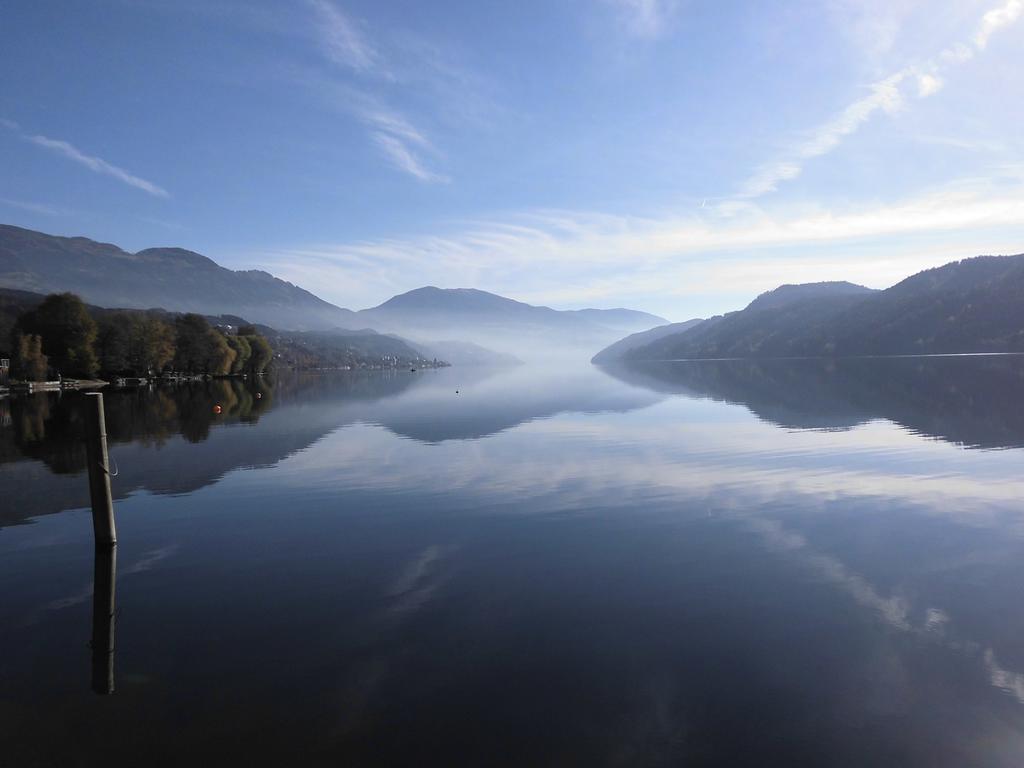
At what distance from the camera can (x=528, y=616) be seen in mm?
14359

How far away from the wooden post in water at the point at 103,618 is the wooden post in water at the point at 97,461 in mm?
947

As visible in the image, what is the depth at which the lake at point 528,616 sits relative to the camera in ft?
32.3

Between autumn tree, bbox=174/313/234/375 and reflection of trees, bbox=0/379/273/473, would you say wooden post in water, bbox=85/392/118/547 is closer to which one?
reflection of trees, bbox=0/379/273/473

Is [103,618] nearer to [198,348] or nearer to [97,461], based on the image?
[97,461]

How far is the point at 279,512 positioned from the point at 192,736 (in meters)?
15.4

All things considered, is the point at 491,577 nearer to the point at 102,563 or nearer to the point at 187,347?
the point at 102,563

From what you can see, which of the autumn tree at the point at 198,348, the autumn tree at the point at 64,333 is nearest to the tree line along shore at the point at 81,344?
the autumn tree at the point at 64,333

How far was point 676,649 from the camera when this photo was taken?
Result: 12.7 metres

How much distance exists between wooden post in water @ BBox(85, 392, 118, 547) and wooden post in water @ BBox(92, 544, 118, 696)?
947mm

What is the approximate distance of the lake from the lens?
9.86m

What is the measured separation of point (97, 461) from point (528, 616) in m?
14.0

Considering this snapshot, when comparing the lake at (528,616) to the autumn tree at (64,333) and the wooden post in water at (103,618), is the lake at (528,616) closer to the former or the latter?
the wooden post in water at (103,618)

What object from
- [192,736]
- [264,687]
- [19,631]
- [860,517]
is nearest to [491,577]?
[264,687]

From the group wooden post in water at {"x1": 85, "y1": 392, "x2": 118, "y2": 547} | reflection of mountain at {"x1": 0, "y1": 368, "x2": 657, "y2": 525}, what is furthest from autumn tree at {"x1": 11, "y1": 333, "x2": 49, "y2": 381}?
wooden post in water at {"x1": 85, "y1": 392, "x2": 118, "y2": 547}
